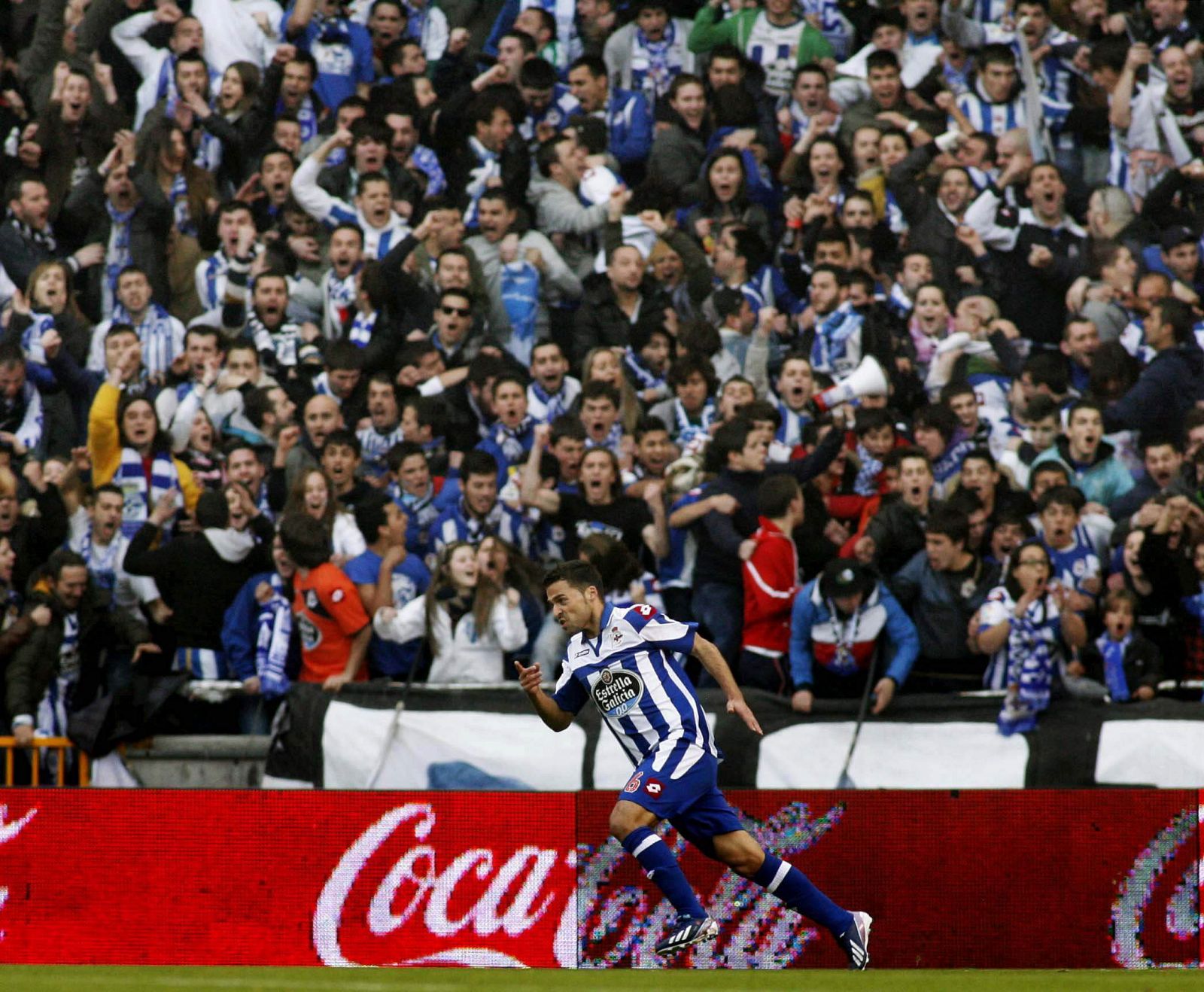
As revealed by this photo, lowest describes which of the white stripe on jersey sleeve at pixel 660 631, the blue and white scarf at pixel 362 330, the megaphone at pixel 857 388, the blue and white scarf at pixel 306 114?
the white stripe on jersey sleeve at pixel 660 631

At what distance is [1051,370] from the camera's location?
11555 mm

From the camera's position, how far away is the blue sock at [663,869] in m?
6.80

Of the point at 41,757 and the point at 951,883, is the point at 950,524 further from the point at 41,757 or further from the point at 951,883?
the point at 41,757

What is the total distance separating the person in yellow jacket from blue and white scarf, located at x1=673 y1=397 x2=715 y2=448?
10.7 feet

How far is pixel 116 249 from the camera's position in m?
13.0

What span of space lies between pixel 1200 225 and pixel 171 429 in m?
7.41

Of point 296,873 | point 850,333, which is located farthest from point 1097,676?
point 296,873

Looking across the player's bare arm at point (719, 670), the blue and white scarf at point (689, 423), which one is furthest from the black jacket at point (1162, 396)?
the player's bare arm at point (719, 670)

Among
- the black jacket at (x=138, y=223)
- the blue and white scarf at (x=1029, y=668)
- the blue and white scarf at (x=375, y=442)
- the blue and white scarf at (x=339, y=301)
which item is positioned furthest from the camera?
the black jacket at (x=138, y=223)

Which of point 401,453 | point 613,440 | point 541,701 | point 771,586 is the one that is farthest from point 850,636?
point 541,701

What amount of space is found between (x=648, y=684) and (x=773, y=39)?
7.82 metres

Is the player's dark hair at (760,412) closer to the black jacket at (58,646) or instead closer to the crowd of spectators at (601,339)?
the crowd of spectators at (601,339)

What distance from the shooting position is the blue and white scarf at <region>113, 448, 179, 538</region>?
11562 millimetres

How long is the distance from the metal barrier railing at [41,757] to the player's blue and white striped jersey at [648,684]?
15.7 feet
